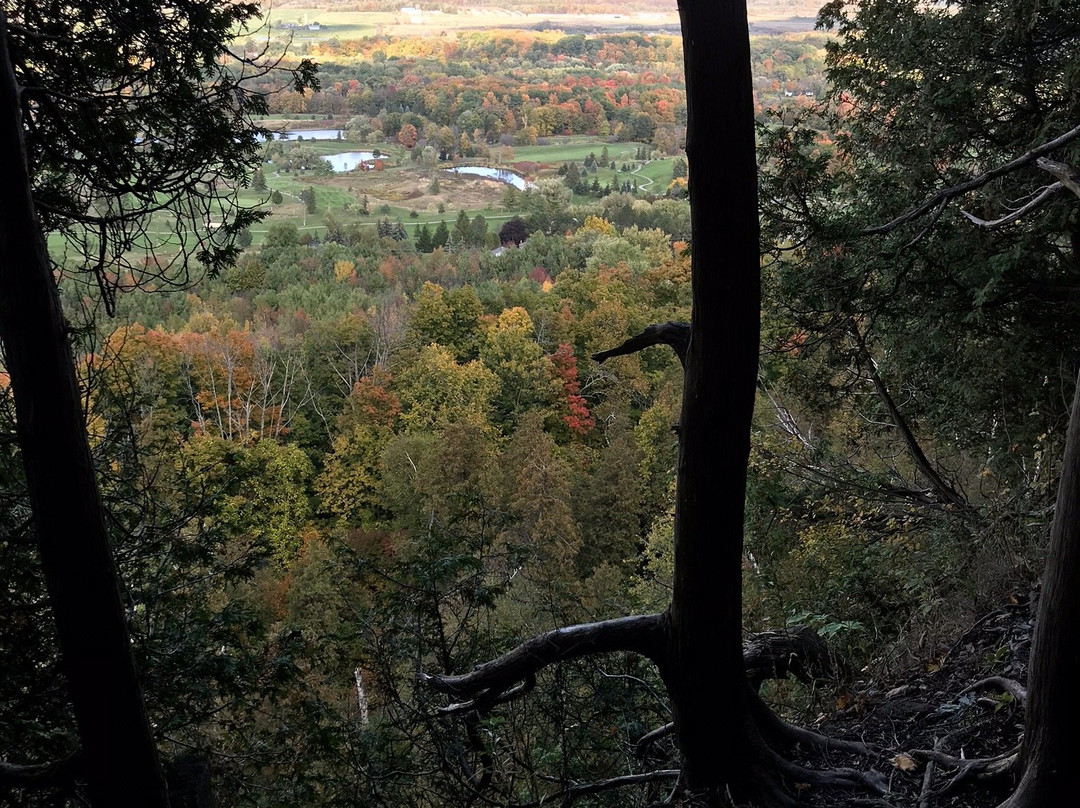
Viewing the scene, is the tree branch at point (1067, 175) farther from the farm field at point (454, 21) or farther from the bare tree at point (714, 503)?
the farm field at point (454, 21)

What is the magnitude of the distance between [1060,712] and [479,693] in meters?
2.16

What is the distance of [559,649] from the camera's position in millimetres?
3424

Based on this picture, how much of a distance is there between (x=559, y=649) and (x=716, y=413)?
1.19 meters

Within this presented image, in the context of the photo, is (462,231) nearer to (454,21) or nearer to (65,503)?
(454,21)

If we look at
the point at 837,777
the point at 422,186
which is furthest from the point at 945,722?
the point at 422,186

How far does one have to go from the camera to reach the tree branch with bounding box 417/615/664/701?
11.1 feet

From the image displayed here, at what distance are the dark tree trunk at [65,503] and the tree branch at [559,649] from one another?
1.18m

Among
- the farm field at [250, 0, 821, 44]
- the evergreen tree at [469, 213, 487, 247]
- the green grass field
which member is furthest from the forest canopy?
the farm field at [250, 0, 821, 44]

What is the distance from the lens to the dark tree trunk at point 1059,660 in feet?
8.52

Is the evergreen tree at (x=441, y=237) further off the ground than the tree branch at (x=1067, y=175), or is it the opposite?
the tree branch at (x=1067, y=175)

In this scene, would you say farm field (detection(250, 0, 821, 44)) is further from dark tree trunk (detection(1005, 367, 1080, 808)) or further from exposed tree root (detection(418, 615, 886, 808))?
dark tree trunk (detection(1005, 367, 1080, 808))

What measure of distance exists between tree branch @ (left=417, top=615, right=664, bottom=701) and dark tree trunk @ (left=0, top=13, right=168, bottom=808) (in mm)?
1178

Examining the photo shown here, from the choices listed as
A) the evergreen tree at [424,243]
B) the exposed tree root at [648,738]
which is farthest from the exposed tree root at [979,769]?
the evergreen tree at [424,243]

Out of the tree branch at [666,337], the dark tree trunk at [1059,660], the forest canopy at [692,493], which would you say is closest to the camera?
the dark tree trunk at [1059,660]
